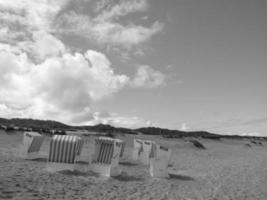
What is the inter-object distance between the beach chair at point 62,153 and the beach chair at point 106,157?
3.10 ft

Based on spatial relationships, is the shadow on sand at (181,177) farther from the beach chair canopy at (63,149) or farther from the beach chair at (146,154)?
the beach chair canopy at (63,149)

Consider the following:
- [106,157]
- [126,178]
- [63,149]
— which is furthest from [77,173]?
[126,178]

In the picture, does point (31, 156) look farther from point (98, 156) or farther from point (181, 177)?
point (181, 177)

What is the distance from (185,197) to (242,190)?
270 centimetres

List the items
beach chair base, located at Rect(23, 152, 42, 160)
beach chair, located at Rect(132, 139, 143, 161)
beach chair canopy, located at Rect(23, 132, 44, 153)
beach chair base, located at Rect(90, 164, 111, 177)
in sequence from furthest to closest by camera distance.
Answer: beach chair, located at Rect(132, 139, 143, 161) → beach chair canopy, located at Rect(23, 132, 44, 153) → beach chair base, located at Rect(23, 152, 42, 160) → beach chair base, located at Rect(90, 164, 111, 177)

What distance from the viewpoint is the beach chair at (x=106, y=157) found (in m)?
10.8

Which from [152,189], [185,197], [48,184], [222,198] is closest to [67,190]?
[48,184]

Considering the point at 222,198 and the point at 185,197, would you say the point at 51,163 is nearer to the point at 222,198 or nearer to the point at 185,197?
the point at 185,197

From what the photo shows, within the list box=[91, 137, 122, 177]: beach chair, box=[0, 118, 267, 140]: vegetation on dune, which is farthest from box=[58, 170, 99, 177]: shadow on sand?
box=[0, 118, 267, 140]: vegetation on dune

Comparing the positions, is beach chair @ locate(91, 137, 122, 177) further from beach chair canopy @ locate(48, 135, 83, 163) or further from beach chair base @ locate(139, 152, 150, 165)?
beach chair base @ locate(139, 152, 150, 165)

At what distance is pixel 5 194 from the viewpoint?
6.51 meters

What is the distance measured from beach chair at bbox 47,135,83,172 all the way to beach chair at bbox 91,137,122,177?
3.10 ft

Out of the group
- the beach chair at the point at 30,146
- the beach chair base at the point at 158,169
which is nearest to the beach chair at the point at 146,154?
the beach chair base at the point at 158,169

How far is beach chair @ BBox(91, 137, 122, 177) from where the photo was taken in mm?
10827
